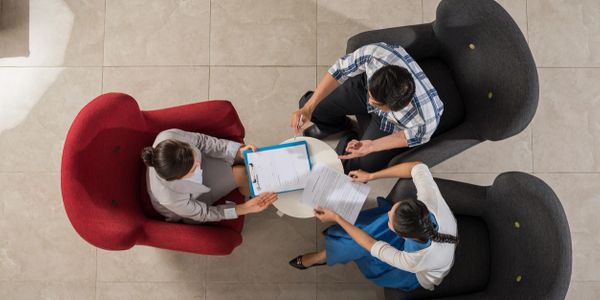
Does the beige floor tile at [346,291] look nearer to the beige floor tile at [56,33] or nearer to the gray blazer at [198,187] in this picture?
the gray blazer at [198,187]

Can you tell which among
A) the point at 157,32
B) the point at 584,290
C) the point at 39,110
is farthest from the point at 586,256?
the point at 39,110

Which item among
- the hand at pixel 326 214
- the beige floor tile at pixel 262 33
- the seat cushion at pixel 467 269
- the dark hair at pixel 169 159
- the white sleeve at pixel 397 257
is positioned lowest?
the seat cushion at pixel 467 269

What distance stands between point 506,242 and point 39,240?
290 centimetres

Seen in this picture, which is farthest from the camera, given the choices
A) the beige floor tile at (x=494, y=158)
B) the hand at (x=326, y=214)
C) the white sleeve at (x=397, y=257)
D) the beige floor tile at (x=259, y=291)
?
the beige floor tile at (x=494, y=158)

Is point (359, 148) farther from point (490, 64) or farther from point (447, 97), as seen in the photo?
point (490, 64)

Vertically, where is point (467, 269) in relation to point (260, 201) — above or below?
below

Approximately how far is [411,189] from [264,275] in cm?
121

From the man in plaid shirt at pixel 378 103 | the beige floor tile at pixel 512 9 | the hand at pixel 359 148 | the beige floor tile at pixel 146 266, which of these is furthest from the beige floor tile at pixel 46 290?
the beige floor tile at pixel 512 9

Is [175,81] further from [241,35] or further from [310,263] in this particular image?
[310,263]

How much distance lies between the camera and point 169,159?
5.49 feet

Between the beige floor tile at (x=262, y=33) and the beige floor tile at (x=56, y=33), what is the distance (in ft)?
2.79

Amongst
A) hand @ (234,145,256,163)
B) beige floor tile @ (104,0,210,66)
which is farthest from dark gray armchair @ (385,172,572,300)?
beige floor tile @ (104,0,210,66)

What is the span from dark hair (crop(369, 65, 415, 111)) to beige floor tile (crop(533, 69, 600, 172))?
1.67 meters

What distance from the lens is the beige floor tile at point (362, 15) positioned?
2.87 metres
